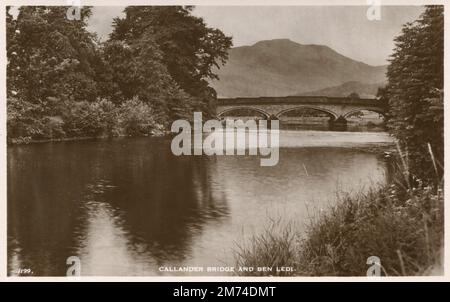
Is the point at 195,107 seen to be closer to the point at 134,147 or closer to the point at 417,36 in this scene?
the point at 134,147

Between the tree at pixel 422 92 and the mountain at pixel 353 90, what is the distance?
11.6ft

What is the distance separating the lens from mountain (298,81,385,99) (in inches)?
518

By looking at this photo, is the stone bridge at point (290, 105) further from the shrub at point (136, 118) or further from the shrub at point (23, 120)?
the shrub at point (23, 120)

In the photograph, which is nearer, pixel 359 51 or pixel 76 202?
pixel 76 202

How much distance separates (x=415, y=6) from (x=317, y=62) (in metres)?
4.34

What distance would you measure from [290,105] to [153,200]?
1073cm

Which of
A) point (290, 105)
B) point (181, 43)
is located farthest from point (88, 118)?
point (290, 105)

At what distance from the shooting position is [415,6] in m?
8.96

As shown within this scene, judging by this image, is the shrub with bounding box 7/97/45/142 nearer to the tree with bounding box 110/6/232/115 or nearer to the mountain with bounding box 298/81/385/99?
the tree with bounding box 110/6/232/115

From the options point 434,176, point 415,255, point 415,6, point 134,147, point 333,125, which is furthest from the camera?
point 333,125
